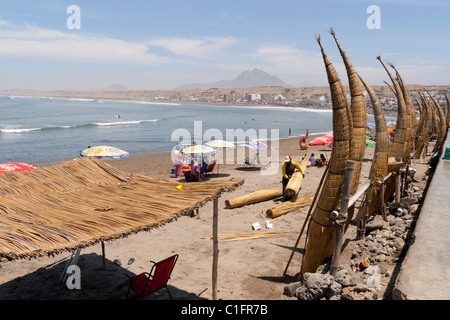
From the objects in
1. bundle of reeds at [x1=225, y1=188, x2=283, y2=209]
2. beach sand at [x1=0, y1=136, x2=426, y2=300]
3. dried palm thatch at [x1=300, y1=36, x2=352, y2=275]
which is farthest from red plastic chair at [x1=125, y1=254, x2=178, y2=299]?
bundle of reeds at [x1=225, y1=188, x2=283, y2=209]

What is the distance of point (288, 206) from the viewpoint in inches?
424

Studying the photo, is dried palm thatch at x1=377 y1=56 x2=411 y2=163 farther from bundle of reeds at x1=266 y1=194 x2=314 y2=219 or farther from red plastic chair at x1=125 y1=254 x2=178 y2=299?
red plastic chair at x1=125 y1=254 x2=178 y2=299

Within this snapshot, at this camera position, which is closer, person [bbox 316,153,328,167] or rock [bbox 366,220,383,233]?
rock [bbox 366,220,383,233]

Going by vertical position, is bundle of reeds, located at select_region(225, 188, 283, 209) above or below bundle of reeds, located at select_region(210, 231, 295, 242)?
above

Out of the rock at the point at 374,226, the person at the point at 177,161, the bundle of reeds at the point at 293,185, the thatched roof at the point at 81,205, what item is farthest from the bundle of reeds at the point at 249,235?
the person at the point at 177,161

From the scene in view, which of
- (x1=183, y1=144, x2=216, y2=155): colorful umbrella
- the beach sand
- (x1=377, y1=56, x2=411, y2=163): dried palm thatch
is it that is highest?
(x1=377, y1=56, x2=411, y2=163): dried palm thatch

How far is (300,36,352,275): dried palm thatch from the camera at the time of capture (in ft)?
17.6

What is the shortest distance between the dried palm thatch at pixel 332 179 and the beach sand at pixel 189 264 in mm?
898

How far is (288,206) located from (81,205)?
Answer: 23.1ft

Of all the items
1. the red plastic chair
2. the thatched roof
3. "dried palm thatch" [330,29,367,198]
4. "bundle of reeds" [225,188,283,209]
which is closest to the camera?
the thatched roof

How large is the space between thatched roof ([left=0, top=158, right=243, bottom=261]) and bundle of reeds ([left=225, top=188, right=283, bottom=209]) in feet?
17.4

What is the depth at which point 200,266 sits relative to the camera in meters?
7.29

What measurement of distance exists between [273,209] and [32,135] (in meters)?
38.5

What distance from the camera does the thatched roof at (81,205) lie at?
4.07 metres
